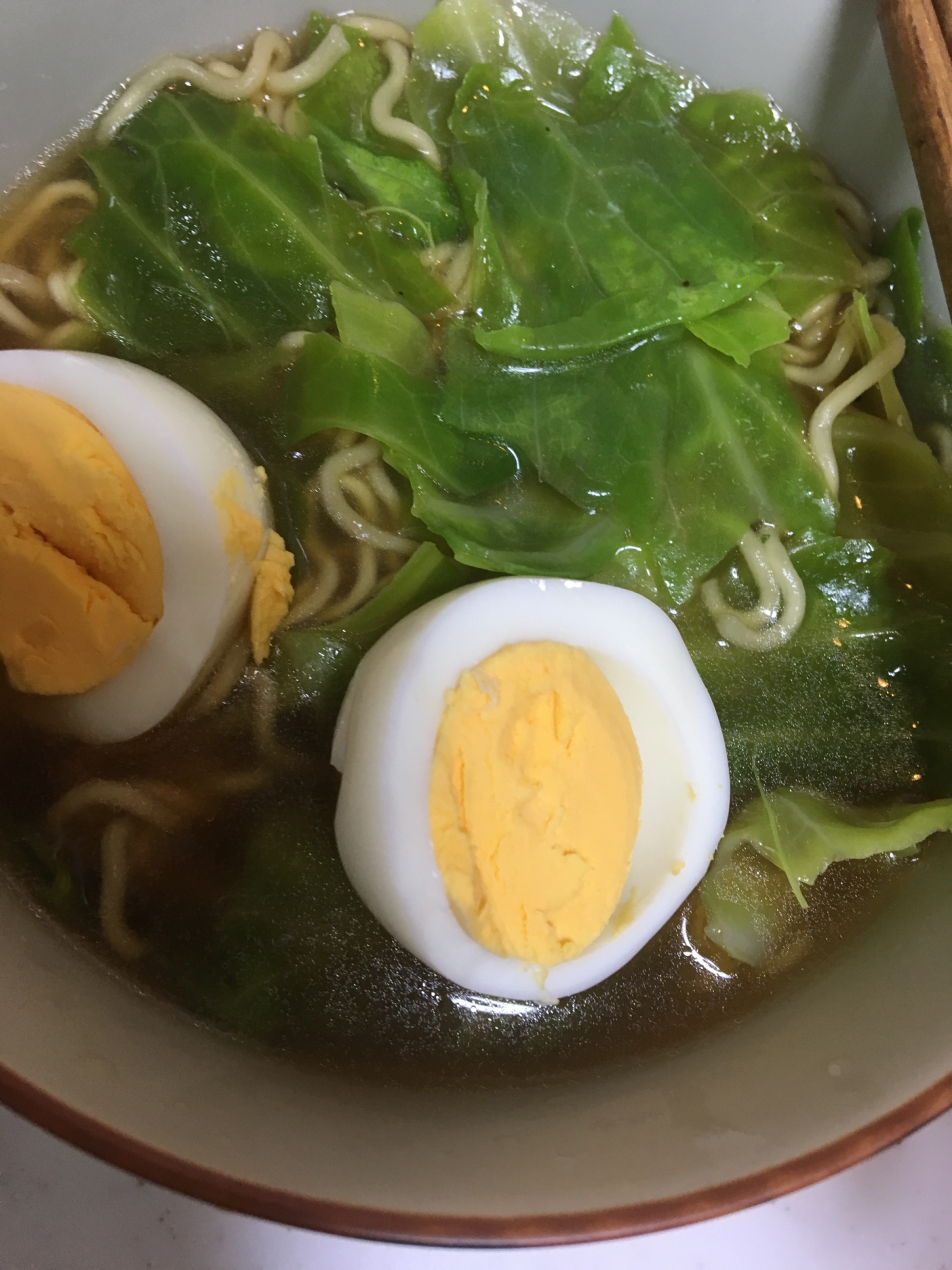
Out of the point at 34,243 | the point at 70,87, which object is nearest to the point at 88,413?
the point at 34,243

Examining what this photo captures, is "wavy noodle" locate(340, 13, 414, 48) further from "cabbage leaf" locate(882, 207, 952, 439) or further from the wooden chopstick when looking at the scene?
"cabbage leaf" locate(882, 207, 952, 439)

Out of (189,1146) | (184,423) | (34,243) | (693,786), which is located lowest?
(693,786)

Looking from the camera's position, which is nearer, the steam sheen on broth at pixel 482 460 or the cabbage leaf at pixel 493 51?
the steam sheen on broth at pixel 482 460

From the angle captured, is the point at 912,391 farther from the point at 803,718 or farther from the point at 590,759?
the point at 590,759

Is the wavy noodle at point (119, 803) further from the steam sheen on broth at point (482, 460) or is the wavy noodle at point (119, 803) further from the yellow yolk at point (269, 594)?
the yellow yolk at point (269, 594)

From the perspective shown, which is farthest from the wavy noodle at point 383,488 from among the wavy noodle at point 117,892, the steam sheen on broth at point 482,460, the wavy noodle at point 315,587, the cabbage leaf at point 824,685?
the wavy noodle at point 117,892

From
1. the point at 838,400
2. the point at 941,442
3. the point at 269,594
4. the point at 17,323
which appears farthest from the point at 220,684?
the point at 941,442
